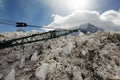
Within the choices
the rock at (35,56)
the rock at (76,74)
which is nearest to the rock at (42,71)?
the rock at (35,56)

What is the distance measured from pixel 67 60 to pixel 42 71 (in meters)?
5.28

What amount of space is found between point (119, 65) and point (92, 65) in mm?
4748

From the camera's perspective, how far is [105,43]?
38.8m

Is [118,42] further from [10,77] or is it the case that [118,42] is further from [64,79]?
[10,77]

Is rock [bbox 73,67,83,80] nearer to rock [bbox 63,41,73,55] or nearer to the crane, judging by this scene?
rock [bbox 63,41,73,55]

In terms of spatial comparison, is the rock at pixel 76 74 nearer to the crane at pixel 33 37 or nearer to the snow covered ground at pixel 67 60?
the snow covered ground at pixel 67 60

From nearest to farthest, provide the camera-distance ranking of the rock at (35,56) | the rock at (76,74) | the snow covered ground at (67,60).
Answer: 1. the rock at (76,74)
2. the snow covered ground at (67,60)
3. the rock at (35,56)

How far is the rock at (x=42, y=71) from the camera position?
3243 centimetres

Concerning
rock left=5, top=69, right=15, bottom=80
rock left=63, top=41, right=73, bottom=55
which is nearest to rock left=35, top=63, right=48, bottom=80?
rock left=5, top=69, right=15, bottom=80

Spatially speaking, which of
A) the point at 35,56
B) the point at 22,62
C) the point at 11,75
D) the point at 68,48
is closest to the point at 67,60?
the point at 68,48

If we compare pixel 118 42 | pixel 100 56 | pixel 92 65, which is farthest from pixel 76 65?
pixel 118 42

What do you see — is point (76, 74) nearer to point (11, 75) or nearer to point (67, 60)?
point (67, 60)

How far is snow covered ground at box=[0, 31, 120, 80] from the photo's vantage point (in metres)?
32.3

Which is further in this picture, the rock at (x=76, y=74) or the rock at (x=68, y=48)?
the rock at (x=68, y=48)
